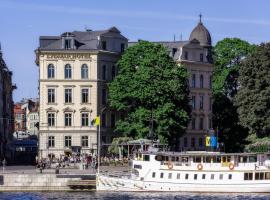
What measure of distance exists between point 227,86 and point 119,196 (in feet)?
203

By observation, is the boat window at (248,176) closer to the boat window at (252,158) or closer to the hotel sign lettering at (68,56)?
the boat window at (252,158)

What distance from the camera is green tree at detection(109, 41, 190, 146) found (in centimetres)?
12150

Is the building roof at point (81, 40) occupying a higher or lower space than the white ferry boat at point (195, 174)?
higher

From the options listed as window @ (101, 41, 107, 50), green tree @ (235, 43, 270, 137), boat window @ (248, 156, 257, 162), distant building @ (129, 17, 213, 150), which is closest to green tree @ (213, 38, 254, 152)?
distant building @ (129, 17, 213, 150)

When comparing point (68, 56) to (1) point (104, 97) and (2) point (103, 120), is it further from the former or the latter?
(2) point (103, 120)

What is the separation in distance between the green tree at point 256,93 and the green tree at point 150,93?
8811 mm

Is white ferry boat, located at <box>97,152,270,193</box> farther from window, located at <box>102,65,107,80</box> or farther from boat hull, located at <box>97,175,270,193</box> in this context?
window, located at <box>102,65,107,80</box>

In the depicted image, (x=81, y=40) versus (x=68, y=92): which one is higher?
(x=81, y=40)

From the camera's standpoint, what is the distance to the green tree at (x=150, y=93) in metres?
122

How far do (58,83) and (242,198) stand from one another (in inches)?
1860

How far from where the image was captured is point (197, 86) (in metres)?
144

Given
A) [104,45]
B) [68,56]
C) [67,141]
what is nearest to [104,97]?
[104,45]

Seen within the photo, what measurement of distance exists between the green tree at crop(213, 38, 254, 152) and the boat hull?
5276cm

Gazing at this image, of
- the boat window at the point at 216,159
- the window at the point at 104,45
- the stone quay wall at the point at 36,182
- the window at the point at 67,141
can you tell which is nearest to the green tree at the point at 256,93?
the boat window at the point at 216,159
